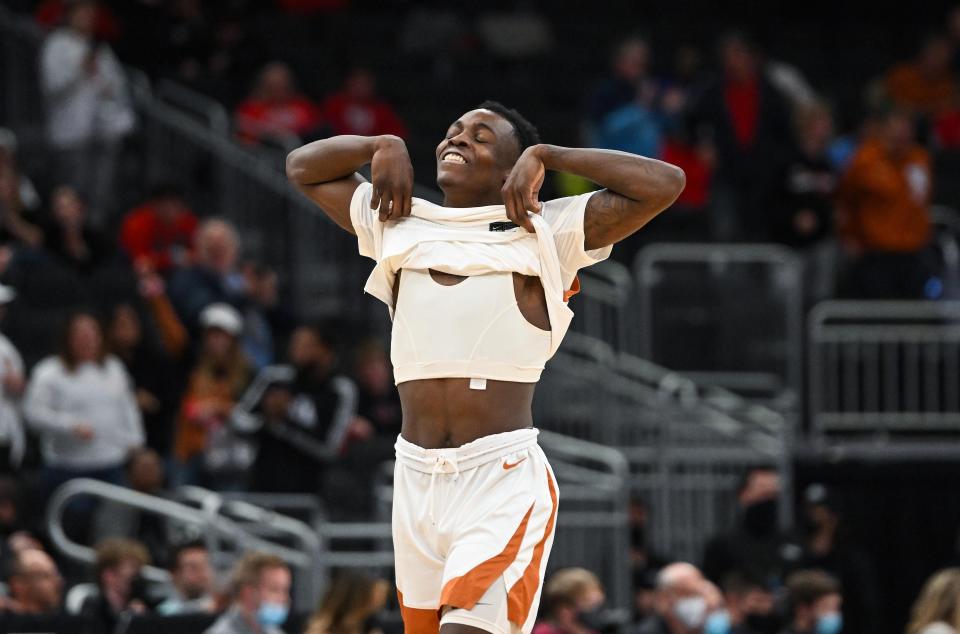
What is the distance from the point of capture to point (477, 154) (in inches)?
293

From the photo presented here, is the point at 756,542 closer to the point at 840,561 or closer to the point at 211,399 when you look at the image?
the point at 840,561

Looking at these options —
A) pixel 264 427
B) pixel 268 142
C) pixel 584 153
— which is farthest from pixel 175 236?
pixel 584 153

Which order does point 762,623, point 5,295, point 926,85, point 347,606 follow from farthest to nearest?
1. point 926,85
2. point 5,295
3. point 762,623
4. point 347,606

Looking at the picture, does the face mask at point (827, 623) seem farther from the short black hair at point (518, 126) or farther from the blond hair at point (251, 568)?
the short black hair at point (518, 126)

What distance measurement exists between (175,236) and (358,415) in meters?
2.50

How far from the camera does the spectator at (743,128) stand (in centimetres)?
1805

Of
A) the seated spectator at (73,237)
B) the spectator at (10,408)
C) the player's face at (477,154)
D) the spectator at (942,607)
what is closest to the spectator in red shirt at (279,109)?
the seated spectator at (73,237)

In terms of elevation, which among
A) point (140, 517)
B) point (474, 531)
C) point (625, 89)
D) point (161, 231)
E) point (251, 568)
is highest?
point (625, 89)

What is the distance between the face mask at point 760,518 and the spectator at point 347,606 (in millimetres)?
3986

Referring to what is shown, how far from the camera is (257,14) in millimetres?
20484

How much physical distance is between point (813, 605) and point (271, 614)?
3.33 m

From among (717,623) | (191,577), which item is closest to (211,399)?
(191,577)

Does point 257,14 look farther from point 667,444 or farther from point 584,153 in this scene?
point 584,153

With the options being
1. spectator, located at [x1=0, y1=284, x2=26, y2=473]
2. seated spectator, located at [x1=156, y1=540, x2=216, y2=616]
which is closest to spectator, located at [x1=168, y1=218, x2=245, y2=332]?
spectator, located at [x1=0, y1=284, x2=26, y2=473]
